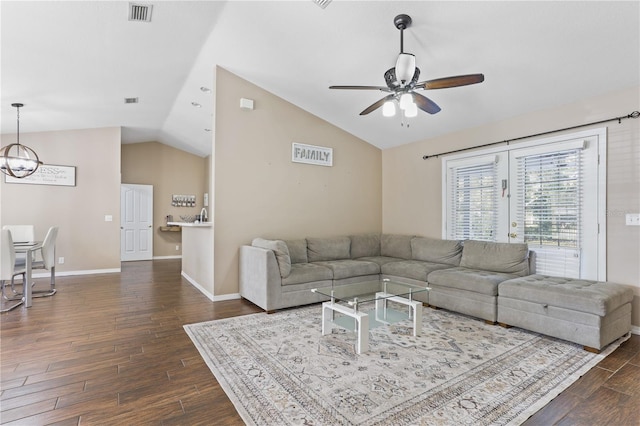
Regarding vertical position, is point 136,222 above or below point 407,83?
below

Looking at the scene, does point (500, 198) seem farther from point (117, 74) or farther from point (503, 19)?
point (117, 74)

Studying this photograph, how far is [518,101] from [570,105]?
1.80 ft

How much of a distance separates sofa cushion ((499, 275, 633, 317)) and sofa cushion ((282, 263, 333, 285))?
2117 mm

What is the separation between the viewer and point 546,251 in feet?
13.2

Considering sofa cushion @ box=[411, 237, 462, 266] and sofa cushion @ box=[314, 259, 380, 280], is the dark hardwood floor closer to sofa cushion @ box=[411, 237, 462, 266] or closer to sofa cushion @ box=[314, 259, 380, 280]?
sofa cushion @ box=[314, 259, 380, 280]

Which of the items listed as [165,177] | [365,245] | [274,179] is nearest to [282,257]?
[274,179]

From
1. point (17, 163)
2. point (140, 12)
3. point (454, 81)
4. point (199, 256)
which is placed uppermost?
point (140, 12)

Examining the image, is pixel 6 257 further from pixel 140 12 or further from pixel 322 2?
pixel 322 2

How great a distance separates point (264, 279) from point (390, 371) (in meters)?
1.99

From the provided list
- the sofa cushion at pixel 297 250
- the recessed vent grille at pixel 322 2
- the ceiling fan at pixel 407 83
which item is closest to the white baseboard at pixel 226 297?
the sofa cushion at pixel 297 250

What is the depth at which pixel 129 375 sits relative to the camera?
244cm

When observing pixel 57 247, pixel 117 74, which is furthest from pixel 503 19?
pixel 57 247

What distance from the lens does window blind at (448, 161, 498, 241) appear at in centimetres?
466

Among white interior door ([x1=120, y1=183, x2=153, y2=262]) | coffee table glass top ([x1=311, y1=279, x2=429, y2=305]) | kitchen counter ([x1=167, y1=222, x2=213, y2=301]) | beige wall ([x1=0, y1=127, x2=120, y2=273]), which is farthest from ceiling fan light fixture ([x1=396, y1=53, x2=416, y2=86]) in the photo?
white interior door ([x1=120, y1=183, x2=153, y2=262])
